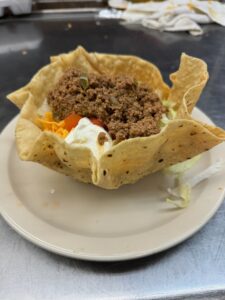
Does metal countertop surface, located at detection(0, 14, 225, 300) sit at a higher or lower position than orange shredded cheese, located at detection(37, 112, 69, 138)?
lower

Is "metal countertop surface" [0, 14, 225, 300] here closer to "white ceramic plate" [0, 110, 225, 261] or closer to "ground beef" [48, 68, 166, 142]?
"white ceramic plate" [0, 110, 225, 261]

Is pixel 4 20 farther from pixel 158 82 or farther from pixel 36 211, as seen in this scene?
pixel 36 211

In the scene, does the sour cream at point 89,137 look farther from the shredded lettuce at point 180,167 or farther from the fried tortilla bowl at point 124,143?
the shredded lettuce at point 180,167

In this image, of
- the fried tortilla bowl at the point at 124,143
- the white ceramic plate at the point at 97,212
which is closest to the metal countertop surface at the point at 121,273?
the white ceramic plate at the point at 97,212

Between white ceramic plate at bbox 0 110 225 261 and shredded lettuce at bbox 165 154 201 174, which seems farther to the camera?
shredded lettuce at bbox 165 154 201 174

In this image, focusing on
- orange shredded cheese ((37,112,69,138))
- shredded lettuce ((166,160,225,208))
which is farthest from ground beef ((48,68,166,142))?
shredded lettuce ((166,160,225,208))

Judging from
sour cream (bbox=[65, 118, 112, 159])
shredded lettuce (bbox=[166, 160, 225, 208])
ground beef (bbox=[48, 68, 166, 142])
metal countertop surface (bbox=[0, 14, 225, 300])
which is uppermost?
ground beef (bbox=[48, 68, 166, 142])
